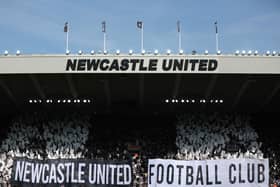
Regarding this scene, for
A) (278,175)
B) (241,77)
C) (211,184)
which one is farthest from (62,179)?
(278,175)

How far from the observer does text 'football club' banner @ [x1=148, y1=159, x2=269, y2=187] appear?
655 inches

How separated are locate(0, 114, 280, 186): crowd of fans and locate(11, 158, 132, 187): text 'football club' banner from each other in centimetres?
728

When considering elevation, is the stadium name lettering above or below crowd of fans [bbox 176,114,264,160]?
above

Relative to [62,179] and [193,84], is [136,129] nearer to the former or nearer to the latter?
[193,84]

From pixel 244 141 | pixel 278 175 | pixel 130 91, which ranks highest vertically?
pixel 130 91

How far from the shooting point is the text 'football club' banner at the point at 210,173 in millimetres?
16625

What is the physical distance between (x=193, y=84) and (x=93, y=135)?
7201 millimetres

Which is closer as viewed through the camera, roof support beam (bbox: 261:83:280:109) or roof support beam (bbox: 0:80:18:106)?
roof support beam (bbox: 0:80:18:106)

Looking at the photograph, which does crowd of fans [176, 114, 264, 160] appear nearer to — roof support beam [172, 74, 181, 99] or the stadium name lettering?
roof support beam [172, 74, 181, 99]

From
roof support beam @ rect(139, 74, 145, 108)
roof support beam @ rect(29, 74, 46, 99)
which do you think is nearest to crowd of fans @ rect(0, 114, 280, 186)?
roof support beam @ rect(139, 74, 145, 108)

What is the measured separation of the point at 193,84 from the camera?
23.4 m

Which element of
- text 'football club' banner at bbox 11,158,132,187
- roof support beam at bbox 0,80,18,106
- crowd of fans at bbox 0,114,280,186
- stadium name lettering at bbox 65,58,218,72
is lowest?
text 'football club' banner at bbox 11,158,132,187

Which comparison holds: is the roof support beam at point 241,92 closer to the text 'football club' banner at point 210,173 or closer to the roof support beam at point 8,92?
the text 'football club' banner at point 210,173

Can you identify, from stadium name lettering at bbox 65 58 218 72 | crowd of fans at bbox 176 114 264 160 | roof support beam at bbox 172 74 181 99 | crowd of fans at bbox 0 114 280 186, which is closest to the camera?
stadium name lettering at bbox 65 58 218 72
